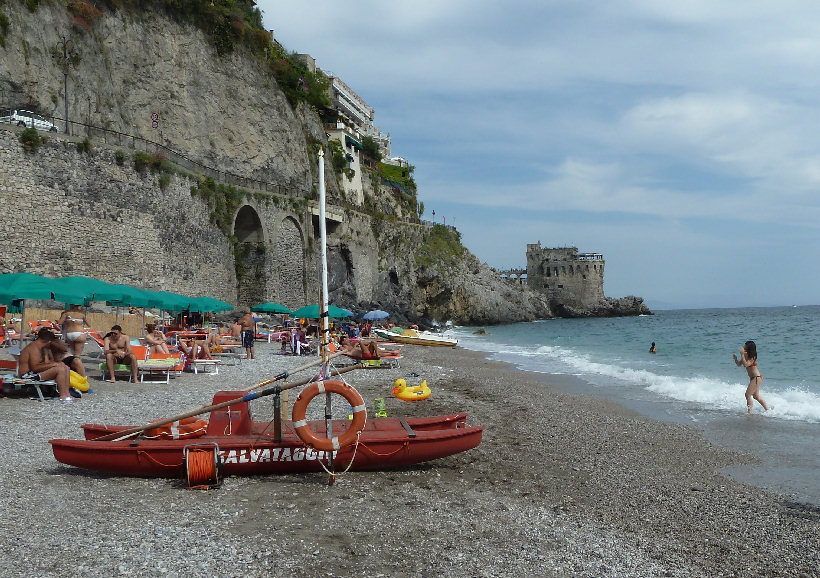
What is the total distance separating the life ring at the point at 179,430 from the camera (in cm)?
748

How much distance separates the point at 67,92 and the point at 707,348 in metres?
31.3

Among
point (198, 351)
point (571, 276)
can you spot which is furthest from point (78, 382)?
point (571, 276)

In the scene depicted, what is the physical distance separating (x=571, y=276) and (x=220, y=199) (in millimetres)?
69974

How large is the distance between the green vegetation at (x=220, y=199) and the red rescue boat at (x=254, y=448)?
2499 centimetres

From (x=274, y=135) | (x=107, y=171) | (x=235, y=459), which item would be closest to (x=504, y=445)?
(x=235, y=459)

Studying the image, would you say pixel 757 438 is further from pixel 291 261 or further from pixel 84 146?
pixel 291 261

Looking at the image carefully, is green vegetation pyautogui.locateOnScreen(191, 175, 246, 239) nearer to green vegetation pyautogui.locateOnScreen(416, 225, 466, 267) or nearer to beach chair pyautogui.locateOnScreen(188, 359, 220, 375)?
beach chair pyautogui.locateOnScreen(188, 359, 220, 375)

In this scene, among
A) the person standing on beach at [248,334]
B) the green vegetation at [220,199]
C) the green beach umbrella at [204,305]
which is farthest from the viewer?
the green vegetation at [220,199]

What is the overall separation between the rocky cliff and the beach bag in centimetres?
1305

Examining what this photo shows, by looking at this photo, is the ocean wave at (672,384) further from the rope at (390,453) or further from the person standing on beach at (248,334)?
the person standing on beach at (248,334)

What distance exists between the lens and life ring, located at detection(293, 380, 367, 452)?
23.4ft

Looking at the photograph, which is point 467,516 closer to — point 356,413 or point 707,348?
point 356,413

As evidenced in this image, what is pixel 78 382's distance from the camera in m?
11.0

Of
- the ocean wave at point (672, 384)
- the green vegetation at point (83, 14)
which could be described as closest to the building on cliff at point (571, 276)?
the ocean wave at point (672, 384)
